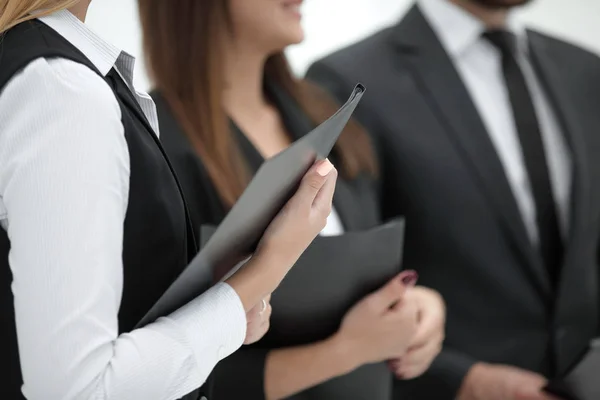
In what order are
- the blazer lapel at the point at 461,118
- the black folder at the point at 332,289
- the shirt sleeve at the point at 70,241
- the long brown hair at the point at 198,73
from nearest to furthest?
the shirt sleeve at the point at 70,241
the black folder at the point at 332,289
the long brown hair at the point at 198,73
the blazer lapel at the point at 461,118

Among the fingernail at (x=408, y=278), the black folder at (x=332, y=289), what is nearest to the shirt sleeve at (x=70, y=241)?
the black folder at (x=332, y=289)

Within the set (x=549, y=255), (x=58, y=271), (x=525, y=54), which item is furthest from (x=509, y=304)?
(x=58, y=271)

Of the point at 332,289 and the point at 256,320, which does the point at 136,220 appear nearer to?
the point at 256,320

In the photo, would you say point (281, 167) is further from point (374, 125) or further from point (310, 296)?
point (374, 125)

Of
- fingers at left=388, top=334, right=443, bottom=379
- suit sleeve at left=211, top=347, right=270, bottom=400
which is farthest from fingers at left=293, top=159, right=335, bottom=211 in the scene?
fingers at left=388, top=334, right=443, bottom=379

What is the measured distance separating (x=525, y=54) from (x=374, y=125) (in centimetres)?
41

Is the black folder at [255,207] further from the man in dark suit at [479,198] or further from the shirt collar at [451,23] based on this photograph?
the shirt collar at [451,23]

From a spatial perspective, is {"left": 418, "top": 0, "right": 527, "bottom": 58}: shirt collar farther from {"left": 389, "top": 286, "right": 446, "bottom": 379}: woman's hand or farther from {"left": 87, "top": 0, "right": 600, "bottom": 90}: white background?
{"left": 389, "top": 286, "right": 446, "bottom": 379}: woman's hand

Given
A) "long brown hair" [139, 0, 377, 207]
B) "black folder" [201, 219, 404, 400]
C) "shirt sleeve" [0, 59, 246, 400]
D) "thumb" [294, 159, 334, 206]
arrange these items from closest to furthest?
"shirt sleeve" [0, 59, 246, 400] < "thumb" [294, 159, 334, 206] < "black folder" [201, 219, 404, 400] < "long brown hair" [139, 0, 377, 207]

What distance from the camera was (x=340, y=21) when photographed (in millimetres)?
2141

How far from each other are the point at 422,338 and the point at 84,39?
0.77 m

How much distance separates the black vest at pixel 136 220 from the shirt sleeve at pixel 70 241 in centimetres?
3

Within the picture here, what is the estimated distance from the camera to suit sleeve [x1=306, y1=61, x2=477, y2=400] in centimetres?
158

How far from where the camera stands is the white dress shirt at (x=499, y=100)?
67.8 inches
